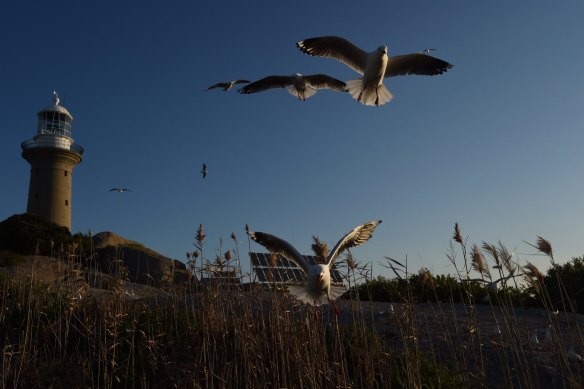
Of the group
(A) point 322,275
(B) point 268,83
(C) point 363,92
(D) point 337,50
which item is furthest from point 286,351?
(B) point 268,83

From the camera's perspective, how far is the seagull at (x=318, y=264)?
15.8ft

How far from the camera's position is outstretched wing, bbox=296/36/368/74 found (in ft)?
27.0

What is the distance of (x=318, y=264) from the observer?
16.6 feet

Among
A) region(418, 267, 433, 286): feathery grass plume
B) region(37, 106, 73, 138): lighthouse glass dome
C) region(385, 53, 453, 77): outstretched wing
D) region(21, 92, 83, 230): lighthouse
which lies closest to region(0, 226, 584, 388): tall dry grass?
region(418, 267, 433, 286): feathery grass plume

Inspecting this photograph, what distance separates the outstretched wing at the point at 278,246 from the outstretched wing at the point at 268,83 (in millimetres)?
4785

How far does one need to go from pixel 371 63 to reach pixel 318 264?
4.02 metres

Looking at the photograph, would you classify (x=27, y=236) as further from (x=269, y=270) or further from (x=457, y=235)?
(x=457, y=235)

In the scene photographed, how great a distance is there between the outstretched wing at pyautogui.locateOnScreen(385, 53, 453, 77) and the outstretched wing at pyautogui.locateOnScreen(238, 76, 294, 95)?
2.08 m

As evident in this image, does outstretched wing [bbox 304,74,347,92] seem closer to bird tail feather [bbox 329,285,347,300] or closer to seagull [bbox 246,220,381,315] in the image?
seagull [bbox 246,220,381,315]

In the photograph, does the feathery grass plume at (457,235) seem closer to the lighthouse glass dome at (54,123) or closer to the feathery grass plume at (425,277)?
the feathery grass plume at (425,277)

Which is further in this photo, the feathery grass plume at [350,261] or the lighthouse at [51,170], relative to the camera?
the lighthouse at [51,170]

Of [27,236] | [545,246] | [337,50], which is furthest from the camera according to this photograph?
[27,236]

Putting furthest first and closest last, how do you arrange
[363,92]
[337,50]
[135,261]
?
[135,261] → [337,50] → [363,92]

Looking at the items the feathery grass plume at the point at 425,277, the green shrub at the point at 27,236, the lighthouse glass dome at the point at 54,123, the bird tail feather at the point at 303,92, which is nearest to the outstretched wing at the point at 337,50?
the bird tail feather at the point at 303,92
